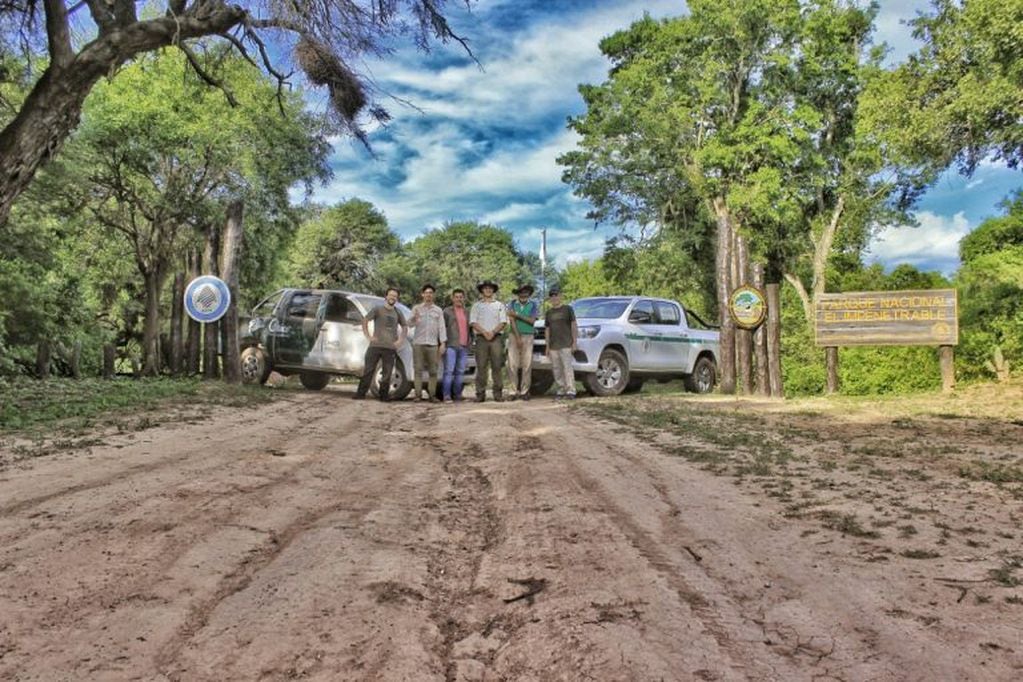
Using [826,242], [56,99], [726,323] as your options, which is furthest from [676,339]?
[826,242]

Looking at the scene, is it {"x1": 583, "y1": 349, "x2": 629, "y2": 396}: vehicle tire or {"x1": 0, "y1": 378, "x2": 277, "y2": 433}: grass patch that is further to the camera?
{"x1": 583, "y1": 349, "x2": 629, "y2": 396}: vehicle tire

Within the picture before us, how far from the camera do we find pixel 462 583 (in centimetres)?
307

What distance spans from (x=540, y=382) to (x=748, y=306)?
3.94m

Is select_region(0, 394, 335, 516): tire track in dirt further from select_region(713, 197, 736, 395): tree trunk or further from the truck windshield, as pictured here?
select_region(713, 197, 736, 395): tree trunk

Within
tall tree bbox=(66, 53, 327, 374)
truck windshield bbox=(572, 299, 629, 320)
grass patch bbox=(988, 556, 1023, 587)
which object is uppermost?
tall tree bbox=(66, 53, 327, 374)

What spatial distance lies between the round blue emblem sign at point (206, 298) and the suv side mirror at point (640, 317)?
23.2ft

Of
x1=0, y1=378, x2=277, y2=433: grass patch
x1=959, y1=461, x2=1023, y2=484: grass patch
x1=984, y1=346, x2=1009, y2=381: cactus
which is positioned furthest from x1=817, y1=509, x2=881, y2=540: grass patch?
x1=984, y1=346, x2=1009, y2=381: cactus

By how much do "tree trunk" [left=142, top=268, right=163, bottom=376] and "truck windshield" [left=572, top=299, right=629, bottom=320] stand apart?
8.89 metres

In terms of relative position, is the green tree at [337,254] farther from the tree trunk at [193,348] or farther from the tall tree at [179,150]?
the tree trunk at [193,348]

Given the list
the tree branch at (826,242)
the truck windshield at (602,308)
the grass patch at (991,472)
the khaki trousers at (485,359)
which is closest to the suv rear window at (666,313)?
Answer: the truck windshield at (602,308)

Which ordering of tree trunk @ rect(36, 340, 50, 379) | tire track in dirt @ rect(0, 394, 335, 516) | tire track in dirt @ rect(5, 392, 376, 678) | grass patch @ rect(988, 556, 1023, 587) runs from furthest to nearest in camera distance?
1. tree trunk @ rect(36, 340, 50, 379)
2. tire track in dirt @ rect(0, 394, 335, 516)
3. grass patch @ rect(988, 556, 1023, 587)
4. tire track in dirt @ rect(5, 392, 376, 678)

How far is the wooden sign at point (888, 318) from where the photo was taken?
472 inches

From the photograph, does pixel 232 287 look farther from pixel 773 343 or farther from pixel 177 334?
pixel 773 343

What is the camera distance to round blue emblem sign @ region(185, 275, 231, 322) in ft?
41.9
